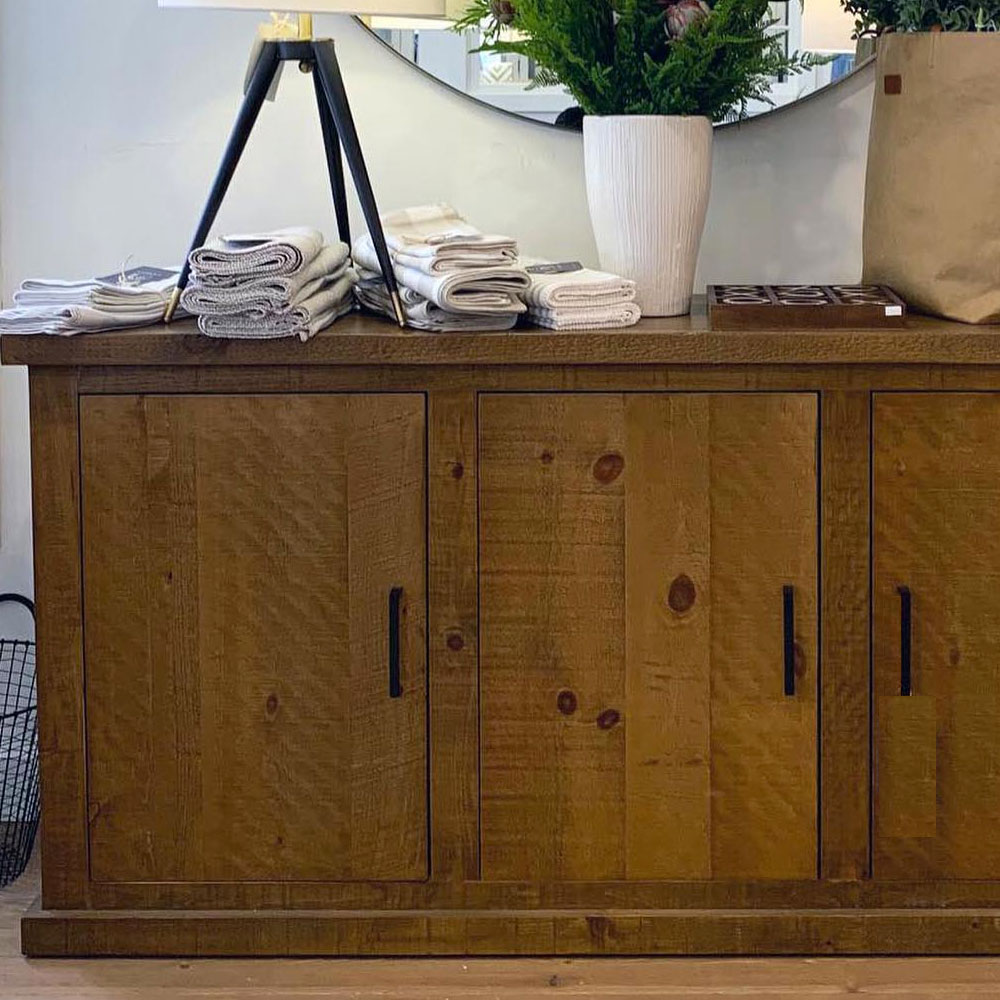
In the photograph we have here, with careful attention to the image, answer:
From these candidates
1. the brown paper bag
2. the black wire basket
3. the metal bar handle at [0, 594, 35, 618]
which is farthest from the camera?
the metal bar handle at [0, 594, 35, 618]

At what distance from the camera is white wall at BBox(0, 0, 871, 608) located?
233cm

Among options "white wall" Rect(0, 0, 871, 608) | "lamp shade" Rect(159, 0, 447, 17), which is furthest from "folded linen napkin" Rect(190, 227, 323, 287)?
"white wall" Rect(0, 0, 871, 608)

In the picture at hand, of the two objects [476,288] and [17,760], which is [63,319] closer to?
[476,288]

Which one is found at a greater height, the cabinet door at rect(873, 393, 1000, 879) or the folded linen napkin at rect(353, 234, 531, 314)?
the folded linen napkin at rect(353, 234, 531, 314)

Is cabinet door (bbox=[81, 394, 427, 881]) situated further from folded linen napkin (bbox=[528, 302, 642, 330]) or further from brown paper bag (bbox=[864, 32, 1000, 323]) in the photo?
brown paper bag (bbox=[864, 32, 1000, 323])

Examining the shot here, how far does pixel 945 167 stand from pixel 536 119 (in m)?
0.64

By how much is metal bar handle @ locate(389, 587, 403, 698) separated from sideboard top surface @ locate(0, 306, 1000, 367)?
29cm

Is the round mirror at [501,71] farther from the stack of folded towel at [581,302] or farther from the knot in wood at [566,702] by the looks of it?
the knot in wood at [566,702]

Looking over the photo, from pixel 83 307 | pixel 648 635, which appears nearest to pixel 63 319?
pixel 83 307

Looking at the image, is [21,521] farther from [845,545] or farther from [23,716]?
[845,545]

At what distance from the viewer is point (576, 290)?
1891mm

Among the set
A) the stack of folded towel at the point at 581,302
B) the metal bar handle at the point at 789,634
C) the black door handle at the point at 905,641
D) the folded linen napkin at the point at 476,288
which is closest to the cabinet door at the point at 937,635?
the black door handle at the point at 905,641

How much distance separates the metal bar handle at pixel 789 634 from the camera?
1.92 m

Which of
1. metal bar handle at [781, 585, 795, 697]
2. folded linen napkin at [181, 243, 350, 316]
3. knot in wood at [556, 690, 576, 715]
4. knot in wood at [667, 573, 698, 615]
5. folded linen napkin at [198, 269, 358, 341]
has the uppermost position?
folded linen napkin at [181, 243, 350, 316]
